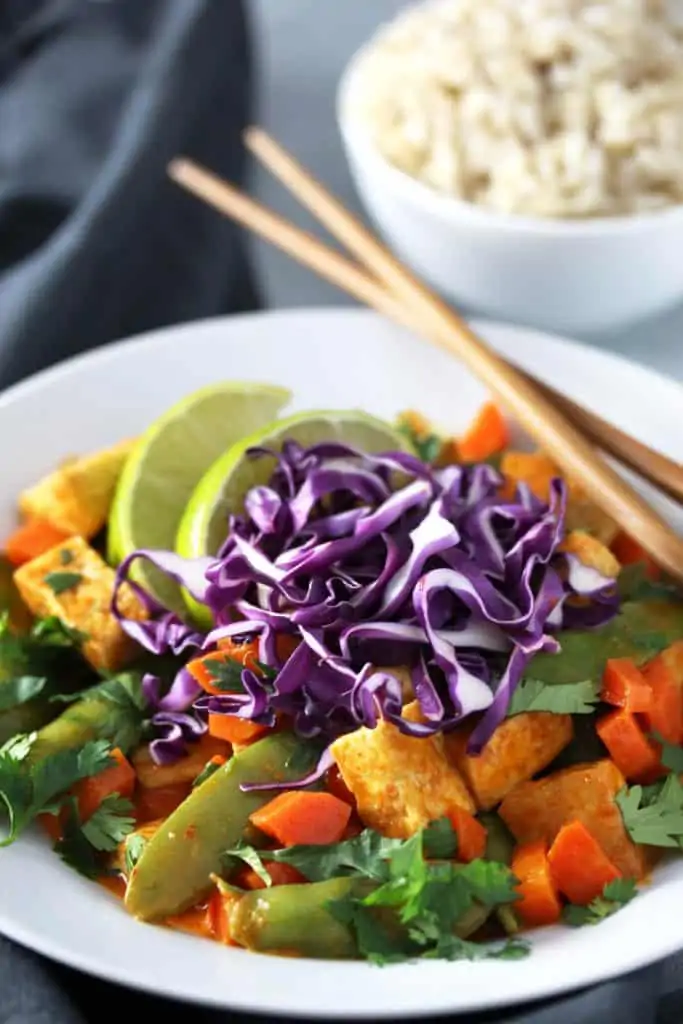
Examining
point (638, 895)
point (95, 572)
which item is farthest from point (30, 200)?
point (638, 895)

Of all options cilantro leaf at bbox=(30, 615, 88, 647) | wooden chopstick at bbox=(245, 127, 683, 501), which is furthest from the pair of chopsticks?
cilantro leaf at bbox=(30, 615, 88, 647)

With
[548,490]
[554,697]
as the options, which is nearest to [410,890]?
[554,697]

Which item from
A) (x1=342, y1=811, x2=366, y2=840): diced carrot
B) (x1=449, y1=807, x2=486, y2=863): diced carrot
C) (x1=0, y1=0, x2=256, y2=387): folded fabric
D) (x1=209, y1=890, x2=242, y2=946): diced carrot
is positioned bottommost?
(x1=449, y1=807, x2=486, y2=863): diced carrot

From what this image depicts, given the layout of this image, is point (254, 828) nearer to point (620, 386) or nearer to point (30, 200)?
point (620, 386)

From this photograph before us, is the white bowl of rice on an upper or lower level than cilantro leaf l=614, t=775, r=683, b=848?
upper

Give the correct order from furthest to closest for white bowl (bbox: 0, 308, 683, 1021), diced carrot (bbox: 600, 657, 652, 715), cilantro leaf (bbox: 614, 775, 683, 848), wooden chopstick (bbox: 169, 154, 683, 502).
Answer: wooden chopstick (bbox: 169, 154, 683, 502) → diced carrot (bbox: 600, 657, 652, 715) → cilantro leaf (bbox: 614, 775, 683, 848) → white bowl (bbox: 0, 308, 683, 1021)

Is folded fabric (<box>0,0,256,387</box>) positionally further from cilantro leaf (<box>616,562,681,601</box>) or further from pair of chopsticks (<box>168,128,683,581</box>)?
cilantro leaf (<box>616,562,681,601</box>)

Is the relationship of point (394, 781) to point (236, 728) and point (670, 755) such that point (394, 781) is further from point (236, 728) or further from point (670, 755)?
point (670, 755)

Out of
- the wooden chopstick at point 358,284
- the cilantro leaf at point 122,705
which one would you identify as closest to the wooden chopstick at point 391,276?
the wooden chopstick at point 358,284
